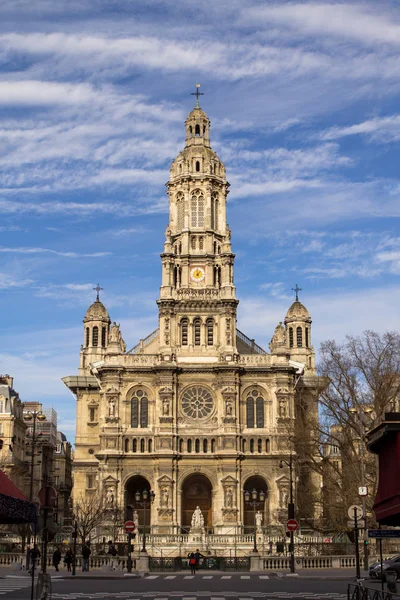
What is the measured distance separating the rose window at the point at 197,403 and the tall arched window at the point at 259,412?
4345mm

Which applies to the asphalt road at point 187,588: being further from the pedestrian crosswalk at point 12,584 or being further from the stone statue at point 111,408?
the stone statue at point 111,408

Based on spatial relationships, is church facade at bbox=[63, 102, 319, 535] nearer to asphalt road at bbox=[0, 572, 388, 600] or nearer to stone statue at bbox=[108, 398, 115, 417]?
stone statue at bbox=[108, 398, 115, 417]

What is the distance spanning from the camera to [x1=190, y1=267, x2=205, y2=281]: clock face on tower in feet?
297

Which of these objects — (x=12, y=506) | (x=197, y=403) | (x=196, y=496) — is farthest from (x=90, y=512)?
(x=12, y=506)

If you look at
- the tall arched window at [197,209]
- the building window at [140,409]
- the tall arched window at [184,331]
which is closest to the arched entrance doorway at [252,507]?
the building window at [140,409]

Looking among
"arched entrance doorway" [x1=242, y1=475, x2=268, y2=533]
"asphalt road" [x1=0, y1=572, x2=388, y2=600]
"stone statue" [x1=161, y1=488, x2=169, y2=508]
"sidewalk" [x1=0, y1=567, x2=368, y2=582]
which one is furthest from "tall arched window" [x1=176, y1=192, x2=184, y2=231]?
"asphalt road" [x1=0, y1=572, x2=388, y2=600]

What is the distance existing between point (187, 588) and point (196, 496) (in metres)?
51.3

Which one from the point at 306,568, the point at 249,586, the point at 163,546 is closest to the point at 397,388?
the point at 306,568

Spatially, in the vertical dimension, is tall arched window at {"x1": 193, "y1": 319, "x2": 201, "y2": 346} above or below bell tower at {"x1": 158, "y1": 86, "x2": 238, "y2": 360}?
below

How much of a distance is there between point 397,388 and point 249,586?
20.2m

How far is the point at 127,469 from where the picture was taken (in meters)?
83.4

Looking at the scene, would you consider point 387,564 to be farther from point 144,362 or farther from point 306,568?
point 144,362

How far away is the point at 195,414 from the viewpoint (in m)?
84.8

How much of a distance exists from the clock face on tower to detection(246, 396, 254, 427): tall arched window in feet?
43.7
